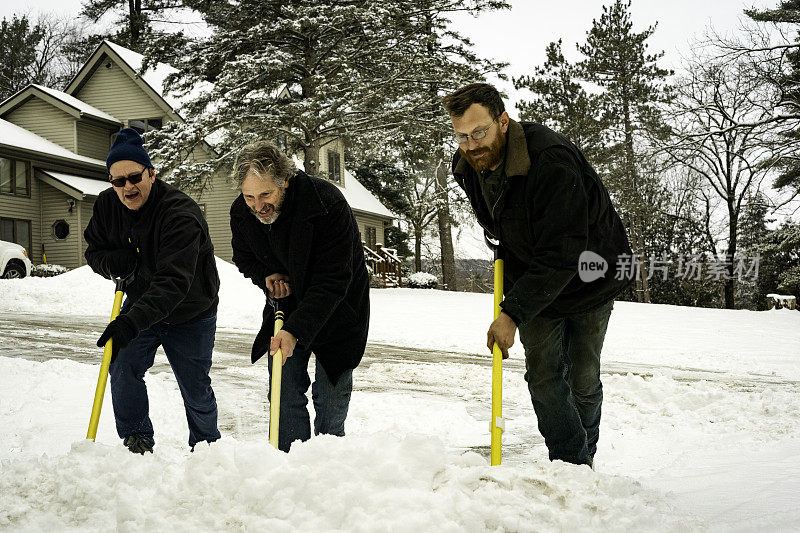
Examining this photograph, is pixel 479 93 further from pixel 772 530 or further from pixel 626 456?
pixel 626 456

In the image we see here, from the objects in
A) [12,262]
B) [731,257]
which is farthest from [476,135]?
[731,257]

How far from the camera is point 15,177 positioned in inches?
953

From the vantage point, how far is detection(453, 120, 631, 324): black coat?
2869 mm

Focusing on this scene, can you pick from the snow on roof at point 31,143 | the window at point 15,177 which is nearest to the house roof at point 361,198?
the snow on roof at point 31,143

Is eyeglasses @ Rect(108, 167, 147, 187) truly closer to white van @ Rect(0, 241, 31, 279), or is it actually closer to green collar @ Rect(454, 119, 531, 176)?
green collar @ Rect(454, 119, 531, 176)

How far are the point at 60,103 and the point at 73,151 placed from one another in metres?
1.82

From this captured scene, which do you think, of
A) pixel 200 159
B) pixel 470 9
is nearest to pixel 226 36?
pixel 470 9

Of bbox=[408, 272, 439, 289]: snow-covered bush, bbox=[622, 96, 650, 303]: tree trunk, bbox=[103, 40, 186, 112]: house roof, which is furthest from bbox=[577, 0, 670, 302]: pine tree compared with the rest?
bbox=[103, 40, 186, 112]: house roof

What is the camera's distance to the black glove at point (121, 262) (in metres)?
3.91

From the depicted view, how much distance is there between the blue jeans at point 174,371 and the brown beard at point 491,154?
1964 millimetres

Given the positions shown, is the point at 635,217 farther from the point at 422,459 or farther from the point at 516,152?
the point at 422,459

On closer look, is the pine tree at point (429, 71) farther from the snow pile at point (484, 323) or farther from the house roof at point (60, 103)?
the house roof at point (60, 103)

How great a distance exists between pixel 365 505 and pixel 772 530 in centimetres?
157

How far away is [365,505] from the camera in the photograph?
2.26 m
